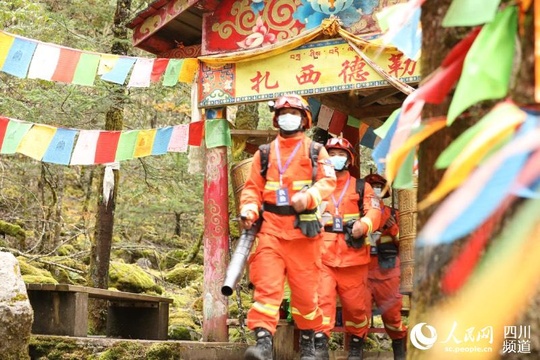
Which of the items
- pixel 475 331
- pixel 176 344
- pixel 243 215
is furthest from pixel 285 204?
pixel 475 331

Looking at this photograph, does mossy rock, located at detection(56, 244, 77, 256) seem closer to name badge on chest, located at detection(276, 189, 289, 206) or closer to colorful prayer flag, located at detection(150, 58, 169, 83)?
colorful prayer flag, located at detection(150, 58, 169, 83)

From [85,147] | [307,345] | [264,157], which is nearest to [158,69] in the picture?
[85,147]

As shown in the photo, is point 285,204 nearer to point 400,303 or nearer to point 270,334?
point 270,334

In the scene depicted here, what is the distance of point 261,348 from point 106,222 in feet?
17.0

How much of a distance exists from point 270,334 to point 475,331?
455 centimetres

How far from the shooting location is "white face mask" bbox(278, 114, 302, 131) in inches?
293

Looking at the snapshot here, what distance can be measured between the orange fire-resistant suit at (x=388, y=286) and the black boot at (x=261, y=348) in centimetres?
275

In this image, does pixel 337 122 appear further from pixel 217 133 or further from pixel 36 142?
pixel 36 142

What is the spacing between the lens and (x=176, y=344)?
8.26 metres

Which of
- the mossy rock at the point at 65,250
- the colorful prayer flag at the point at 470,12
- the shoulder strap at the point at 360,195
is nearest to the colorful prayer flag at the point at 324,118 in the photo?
the shoulder strap at the point at 360,195

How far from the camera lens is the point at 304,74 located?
9.31 m

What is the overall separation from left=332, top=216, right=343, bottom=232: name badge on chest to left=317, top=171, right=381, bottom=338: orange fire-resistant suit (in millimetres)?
34

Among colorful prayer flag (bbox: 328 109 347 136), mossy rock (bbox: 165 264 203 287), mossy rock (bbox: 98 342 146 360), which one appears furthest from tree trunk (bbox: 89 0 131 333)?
mossy rock (bbox: 165 264 203 287)

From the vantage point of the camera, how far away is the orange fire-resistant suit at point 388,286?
368 inches
